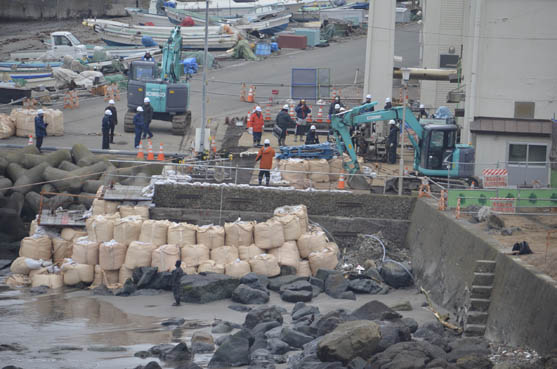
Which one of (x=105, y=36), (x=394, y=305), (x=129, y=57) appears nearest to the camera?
(x=394, y=305)

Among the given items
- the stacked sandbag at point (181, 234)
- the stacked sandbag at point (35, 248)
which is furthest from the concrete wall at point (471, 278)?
the stacked sandbag at point (35, 248)

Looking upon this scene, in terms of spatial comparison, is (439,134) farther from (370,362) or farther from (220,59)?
(220,59)

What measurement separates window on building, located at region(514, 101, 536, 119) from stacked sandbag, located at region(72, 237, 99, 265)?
11604 millimetres

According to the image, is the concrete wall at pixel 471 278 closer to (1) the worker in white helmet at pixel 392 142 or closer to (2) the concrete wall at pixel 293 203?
(2) the concrete wall at pixel 293 203

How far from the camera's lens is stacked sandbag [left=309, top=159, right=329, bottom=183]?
2353 centimetres

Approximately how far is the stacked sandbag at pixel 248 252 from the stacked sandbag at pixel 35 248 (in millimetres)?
4331

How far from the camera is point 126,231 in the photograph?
20.1m

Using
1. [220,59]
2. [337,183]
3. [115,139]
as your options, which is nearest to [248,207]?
[337,183]

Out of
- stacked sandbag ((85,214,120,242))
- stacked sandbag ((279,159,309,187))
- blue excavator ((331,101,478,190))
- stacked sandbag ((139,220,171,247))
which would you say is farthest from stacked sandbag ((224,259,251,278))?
blue excavator ((331,101,478,190))

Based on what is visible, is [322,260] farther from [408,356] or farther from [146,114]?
[146,114]

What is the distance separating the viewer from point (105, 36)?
4881 centimetres

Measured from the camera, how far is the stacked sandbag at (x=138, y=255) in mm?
19766

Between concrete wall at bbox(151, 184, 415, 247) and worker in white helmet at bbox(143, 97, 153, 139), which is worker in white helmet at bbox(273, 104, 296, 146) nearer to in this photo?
worker in white helmet at bbox(143, 97, 153, 139)

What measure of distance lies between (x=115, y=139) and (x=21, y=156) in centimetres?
448
